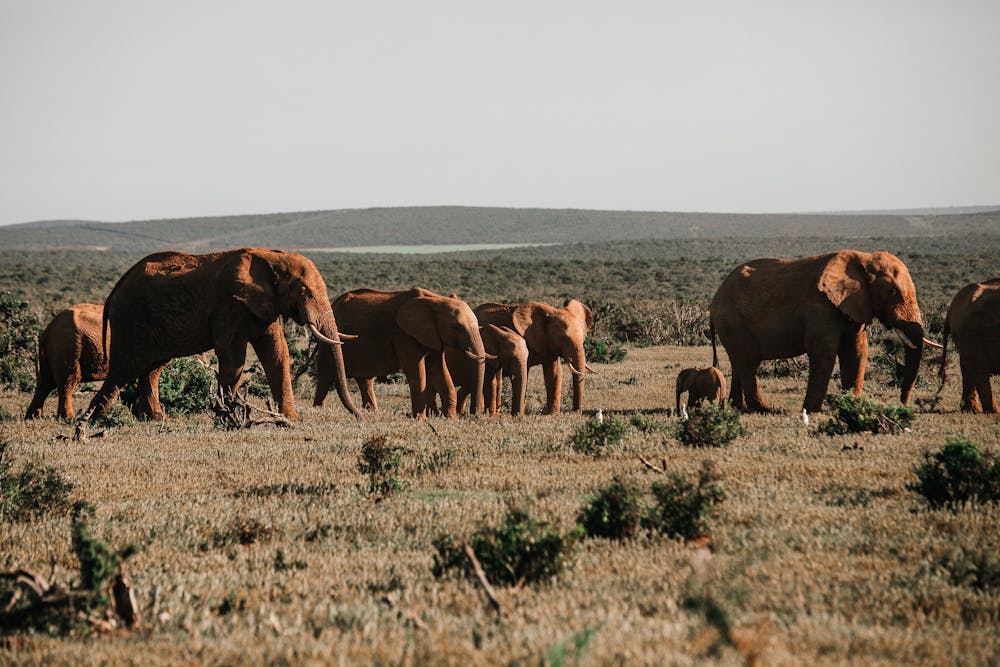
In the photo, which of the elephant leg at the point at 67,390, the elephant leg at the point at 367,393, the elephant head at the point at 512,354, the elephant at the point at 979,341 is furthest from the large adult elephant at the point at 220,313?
the elephant at the point at 979,341

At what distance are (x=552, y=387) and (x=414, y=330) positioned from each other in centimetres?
304

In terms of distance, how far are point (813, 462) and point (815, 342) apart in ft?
18.9

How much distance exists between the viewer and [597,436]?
35.8 ft

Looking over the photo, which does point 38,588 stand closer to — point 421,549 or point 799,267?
point 421,549

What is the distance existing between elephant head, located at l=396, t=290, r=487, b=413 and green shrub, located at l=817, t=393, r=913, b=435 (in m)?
6.08

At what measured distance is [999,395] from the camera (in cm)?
1659

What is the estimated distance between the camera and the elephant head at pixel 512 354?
55.4 ft

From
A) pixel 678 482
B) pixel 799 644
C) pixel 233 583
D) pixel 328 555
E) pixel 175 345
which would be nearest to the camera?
pixel 799 644

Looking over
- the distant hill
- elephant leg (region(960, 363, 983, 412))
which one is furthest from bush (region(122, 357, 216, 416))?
the distant hill

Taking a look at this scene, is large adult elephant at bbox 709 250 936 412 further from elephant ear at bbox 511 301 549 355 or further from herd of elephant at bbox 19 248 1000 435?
elephant ear at bbox 511 301 549 355

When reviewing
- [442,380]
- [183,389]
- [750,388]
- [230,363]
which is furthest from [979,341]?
[183,389]

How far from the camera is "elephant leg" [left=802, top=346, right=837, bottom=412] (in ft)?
48.5

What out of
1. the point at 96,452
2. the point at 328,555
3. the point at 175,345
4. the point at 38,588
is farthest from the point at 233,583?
the point at 175,345

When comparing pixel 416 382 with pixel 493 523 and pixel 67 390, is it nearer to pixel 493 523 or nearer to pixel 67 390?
pixel 67 390
